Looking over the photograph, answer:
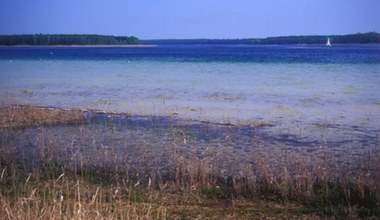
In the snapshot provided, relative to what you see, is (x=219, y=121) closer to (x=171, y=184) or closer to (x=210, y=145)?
(x=210, y=145)

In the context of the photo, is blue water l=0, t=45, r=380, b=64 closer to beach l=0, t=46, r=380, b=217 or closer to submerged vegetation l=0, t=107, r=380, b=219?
beach l=0, t=46, r=380, b=217

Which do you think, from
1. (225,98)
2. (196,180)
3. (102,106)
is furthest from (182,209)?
(225,98)

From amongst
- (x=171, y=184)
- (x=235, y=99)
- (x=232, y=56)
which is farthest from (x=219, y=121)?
(x=232, y=56)

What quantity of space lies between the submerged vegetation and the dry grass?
3.31 meters

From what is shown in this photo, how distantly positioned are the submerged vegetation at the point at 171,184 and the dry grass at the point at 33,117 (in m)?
3.31

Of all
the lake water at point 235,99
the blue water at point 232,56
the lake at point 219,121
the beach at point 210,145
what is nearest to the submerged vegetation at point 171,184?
the beach at point 210,145

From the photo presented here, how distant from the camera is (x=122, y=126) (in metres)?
17.1

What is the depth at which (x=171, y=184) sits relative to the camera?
9852 mm

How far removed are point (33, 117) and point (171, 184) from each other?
1005 centimetres

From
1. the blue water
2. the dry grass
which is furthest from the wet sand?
the blue water

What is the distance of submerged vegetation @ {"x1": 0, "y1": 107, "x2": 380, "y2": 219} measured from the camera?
313 inches

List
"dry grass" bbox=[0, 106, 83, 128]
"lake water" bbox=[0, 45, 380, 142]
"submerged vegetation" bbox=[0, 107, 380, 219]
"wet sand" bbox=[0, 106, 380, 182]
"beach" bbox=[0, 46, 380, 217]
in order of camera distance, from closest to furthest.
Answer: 1. "submerged vegetation" bbox=[0, 107, 380, 219]
2. "beach" bbox=[0, 46, 380, 217]
3. "wet sand" bbox=[0, 106, 380, 182]
4. "dry grass" bbox=[0, 106, 83, 128]
5. "lake water" bbox=[0, 45, 380, 142]

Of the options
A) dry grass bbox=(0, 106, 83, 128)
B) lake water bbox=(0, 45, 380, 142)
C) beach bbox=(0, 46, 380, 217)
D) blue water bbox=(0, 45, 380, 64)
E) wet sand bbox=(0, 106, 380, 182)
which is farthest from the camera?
blue water bbox=(0, 45, 380, 64)

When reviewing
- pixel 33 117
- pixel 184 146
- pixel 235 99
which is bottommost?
pixel 235 99
